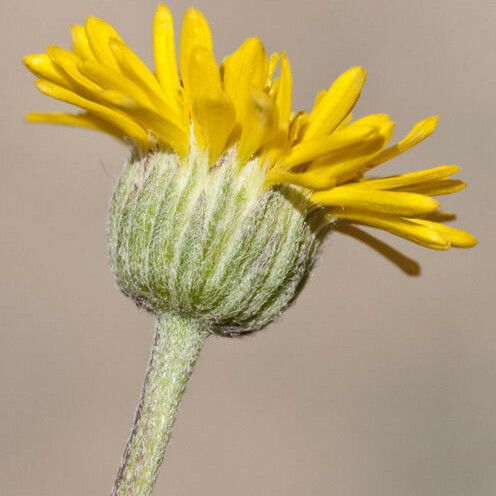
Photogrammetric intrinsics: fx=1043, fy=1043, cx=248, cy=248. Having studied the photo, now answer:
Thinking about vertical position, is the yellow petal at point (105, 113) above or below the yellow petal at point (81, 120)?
above

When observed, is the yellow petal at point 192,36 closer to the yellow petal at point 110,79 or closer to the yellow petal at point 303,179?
the yellow petal at point 110,79

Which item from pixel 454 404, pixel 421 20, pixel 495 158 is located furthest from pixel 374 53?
pixel 454 404

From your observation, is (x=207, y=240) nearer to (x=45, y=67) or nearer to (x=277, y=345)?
(x=45, y=67)

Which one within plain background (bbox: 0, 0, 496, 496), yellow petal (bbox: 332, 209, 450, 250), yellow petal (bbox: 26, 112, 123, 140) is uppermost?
yellow petal (bbox: 26, 112, 123, 140)

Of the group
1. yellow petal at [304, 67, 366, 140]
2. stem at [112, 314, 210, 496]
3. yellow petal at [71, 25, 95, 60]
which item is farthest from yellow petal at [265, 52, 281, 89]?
stem at [112, 314, 210, 496]

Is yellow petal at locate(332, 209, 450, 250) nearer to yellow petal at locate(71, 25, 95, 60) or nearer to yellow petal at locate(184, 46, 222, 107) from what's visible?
yellow petal at locate(184, 46, 222, 107)

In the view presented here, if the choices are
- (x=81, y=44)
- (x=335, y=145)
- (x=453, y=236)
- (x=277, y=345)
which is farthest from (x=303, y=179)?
(x=277, y=345)

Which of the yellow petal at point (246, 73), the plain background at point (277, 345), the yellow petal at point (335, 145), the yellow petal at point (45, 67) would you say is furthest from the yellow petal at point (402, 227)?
the plain background at point (277, 345)
